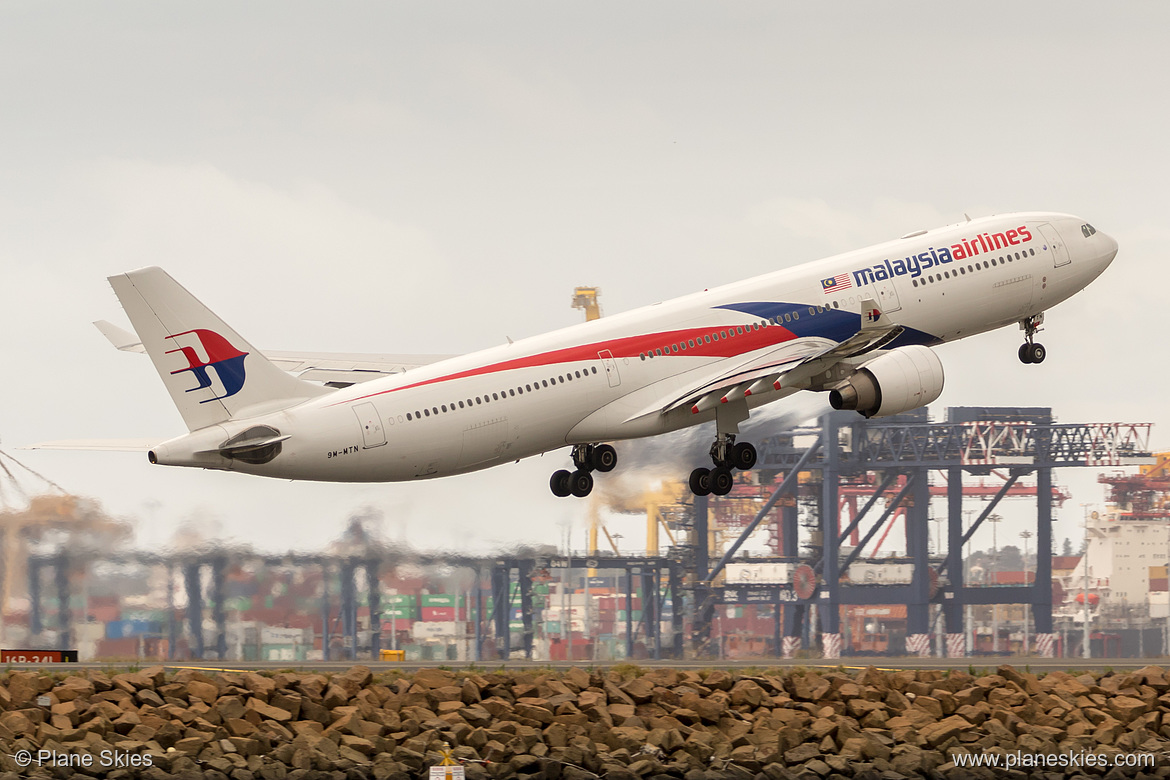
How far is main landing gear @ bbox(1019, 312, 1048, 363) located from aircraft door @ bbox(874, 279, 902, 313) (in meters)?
7.80

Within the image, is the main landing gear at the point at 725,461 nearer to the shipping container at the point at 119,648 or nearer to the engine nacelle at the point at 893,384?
the engine nacelle at the point at 893,384

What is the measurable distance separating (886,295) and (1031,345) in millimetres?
9044

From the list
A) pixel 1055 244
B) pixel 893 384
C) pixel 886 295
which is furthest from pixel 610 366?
pixel 1055 244

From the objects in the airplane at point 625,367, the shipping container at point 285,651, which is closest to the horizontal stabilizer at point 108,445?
Answer: the airplane at point 625,367

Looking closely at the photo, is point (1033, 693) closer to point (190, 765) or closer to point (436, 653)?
point (190, 765)

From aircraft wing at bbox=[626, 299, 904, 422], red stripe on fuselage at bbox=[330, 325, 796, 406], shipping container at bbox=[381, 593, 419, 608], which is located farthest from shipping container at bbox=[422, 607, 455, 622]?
red stripe on fuselage at bbox=[330, 325, 796, 406]

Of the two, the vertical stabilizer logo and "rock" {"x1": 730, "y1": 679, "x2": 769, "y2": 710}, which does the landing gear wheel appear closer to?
the vertical stabilizer logo

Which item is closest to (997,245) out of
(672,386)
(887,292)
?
(887,292)

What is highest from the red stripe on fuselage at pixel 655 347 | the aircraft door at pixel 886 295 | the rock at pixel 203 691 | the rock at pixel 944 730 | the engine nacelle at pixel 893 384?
the aircraft door at pixel 886 295

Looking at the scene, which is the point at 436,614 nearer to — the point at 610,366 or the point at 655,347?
the point at 655,347

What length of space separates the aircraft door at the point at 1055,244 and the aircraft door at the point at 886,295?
7.50 metres

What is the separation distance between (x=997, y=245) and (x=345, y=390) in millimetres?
22691

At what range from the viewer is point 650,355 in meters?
43.4

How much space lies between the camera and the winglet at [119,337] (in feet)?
144
